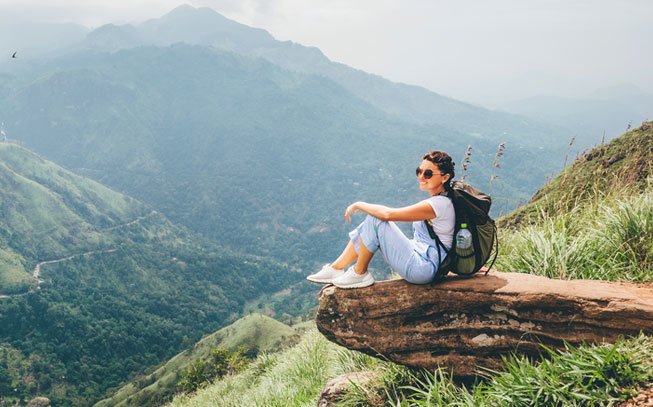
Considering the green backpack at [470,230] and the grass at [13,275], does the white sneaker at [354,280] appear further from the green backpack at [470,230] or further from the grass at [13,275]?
the grass at [13,275]

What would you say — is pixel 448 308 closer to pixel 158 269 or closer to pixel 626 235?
pixel 626 235

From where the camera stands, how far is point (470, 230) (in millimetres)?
5891

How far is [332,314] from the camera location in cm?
670

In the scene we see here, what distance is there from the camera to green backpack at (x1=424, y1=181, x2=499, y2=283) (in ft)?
19.1

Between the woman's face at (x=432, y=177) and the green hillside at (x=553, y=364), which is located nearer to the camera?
the green hillside at (x=553, y=364)

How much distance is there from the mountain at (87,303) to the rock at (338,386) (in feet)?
363

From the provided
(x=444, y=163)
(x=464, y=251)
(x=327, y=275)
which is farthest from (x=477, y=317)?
(x=327, y=275)

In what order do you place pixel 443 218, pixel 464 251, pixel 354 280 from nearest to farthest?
pixel 443 218
pixel 464 251
pixel 354 280

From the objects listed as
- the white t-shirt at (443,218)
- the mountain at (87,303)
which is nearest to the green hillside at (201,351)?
the mountain at (87,303)

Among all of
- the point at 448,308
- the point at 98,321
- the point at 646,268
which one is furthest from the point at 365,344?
the point at 98,321

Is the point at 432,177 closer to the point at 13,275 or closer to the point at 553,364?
the point at 553,364

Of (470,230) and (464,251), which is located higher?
(470,230)

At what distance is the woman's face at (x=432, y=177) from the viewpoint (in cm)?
594

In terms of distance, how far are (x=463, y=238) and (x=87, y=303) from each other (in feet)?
539
